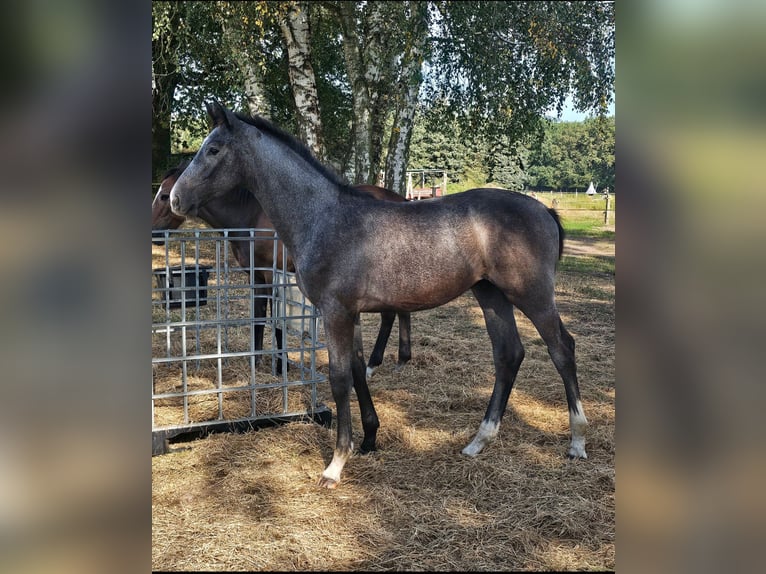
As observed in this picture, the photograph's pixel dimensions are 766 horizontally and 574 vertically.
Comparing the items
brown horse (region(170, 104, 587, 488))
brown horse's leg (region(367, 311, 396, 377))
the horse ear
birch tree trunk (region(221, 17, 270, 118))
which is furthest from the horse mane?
birch tree trunk (region(221, 17, 270, 118))

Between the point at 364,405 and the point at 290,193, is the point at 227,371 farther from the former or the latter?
the point at 290,193

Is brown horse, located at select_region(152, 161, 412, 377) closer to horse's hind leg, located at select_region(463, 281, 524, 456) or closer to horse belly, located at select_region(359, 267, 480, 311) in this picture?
horse's hind leg, located at select_region(463, 281, 524, 456)

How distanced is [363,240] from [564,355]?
1.50 metres

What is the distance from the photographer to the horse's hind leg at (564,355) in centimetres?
379

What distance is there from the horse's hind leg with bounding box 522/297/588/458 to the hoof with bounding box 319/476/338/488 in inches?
59.5

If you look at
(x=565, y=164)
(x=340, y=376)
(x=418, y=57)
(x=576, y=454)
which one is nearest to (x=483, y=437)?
(x=576, y=454)

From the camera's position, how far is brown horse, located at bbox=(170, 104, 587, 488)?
358 centimetres

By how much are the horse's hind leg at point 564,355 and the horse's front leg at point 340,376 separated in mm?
1155

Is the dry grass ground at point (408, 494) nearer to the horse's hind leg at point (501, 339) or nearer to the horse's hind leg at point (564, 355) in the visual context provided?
the horse's hind leg at point (564, 355)
